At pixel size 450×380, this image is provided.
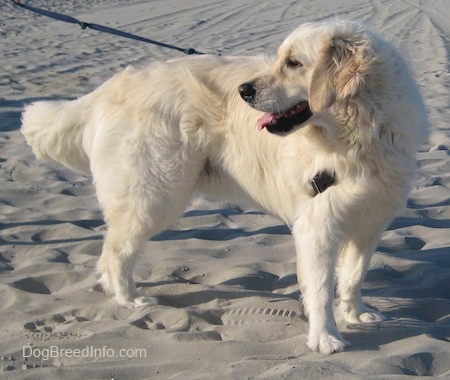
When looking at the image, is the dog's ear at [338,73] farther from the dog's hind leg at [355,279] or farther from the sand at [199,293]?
the sand at [199,293]

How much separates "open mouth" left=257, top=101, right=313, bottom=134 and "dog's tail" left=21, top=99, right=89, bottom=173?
1507 mm

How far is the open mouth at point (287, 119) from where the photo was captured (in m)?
4.08

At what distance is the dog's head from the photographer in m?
3.95

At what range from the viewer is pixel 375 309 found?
4766 mm

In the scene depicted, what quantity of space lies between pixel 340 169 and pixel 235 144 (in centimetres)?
79

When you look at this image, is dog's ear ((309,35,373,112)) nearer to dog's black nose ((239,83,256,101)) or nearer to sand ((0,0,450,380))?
dog's black nose ((239,83,256,101))

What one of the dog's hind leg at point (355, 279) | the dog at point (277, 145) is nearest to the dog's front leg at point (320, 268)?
the dog at point (277, 145)

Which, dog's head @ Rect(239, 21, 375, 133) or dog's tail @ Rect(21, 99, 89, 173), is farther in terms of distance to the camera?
dog's tail @ Rect(21, 99, 89, 173)

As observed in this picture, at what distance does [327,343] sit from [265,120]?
1.26m

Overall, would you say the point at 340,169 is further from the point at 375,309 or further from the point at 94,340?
the point at 94,340

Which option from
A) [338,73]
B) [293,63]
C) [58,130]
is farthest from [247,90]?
[58,130]

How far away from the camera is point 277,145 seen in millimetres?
4539

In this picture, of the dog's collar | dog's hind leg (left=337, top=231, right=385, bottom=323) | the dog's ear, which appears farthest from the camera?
dog's hind leg (left=337, top=231, right=385, bottom=323)

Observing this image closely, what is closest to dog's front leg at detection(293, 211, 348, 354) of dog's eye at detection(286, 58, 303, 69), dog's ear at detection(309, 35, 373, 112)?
dog's ear at detection(309, 35, 373, 112)
